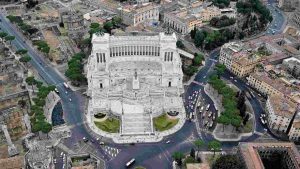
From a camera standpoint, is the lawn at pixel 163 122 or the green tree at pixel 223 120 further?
the lawn at pixel 163 122

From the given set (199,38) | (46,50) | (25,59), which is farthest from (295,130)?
(25,59)

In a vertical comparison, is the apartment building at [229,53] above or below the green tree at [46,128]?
above

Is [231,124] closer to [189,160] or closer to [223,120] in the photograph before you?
[223,120]

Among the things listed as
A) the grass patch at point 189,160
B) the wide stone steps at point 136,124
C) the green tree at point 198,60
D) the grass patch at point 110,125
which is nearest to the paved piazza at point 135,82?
the wide stone steps at point 136,124

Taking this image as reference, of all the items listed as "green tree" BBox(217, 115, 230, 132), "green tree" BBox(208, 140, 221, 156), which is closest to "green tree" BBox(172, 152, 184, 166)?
"green tree" BBox(208, 140, 221, 156)

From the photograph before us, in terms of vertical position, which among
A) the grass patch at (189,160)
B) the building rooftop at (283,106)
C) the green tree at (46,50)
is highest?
the green tree at (46,50)

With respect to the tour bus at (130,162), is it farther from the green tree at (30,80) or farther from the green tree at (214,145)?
the green tree at (30,80)

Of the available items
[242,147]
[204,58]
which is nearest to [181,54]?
[204,58]
